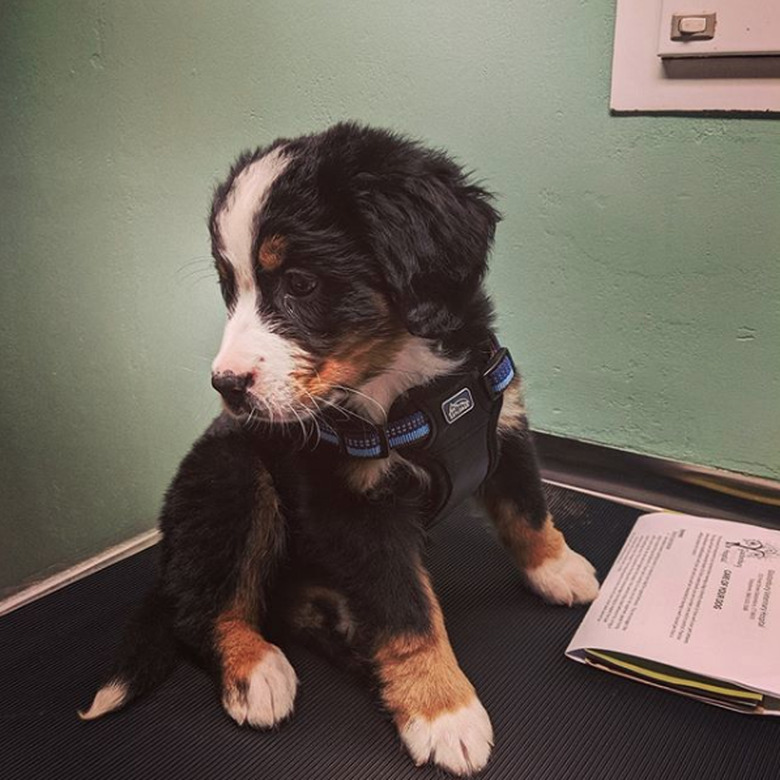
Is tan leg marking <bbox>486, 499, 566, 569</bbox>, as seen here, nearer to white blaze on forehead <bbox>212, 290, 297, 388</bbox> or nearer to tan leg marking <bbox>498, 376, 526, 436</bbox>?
tan leg marking <bbox>498, 376, 526, 436</bbox>

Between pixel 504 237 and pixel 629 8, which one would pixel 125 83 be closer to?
pixel 504 237

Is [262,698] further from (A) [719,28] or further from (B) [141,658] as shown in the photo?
(A) [719,28]

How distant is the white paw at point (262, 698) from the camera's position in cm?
116

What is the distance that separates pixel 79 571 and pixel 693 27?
153 cm

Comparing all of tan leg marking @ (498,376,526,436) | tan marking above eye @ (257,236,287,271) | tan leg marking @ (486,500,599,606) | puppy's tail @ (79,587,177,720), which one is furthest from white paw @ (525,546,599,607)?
tan marking above eye @ (257,236,287,271)

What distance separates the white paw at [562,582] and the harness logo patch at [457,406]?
0.39 meters

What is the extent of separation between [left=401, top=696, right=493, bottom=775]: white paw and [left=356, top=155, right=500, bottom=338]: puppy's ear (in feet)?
1.69

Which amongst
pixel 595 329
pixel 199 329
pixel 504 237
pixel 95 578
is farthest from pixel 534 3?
pixel 95 578

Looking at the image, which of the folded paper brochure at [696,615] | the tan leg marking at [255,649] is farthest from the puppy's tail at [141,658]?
the folded paper brochure at [696,615]

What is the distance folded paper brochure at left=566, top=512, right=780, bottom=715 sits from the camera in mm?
1179

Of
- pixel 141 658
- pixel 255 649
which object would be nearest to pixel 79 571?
pixel 141 658

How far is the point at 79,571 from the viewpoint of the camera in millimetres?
1627

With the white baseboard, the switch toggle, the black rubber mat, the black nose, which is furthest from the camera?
the white baseboard

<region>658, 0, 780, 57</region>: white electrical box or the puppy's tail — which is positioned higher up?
<region>658, 0, 780, 57</region>: white electrical box
